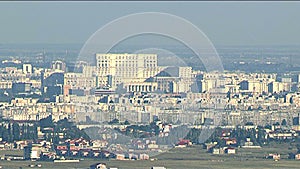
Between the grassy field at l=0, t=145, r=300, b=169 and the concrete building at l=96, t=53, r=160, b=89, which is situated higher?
the concrete building at l=96, t=53, r=160, b=89

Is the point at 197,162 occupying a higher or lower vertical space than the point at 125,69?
lower

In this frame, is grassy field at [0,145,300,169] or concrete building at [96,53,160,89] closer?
grassy field at [0,145,300,169]

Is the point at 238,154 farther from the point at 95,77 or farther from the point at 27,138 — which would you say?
the point at 95,77

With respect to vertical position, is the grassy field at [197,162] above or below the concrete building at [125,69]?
below

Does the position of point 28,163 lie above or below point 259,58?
below

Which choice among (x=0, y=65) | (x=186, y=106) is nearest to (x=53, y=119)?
(x=186, y=106)

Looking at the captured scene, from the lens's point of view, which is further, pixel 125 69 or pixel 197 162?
pixel 125 69

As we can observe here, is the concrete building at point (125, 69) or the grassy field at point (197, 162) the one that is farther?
the concrete building at point (125, 69)

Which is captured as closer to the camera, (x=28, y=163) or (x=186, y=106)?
(x=28, y=163)
